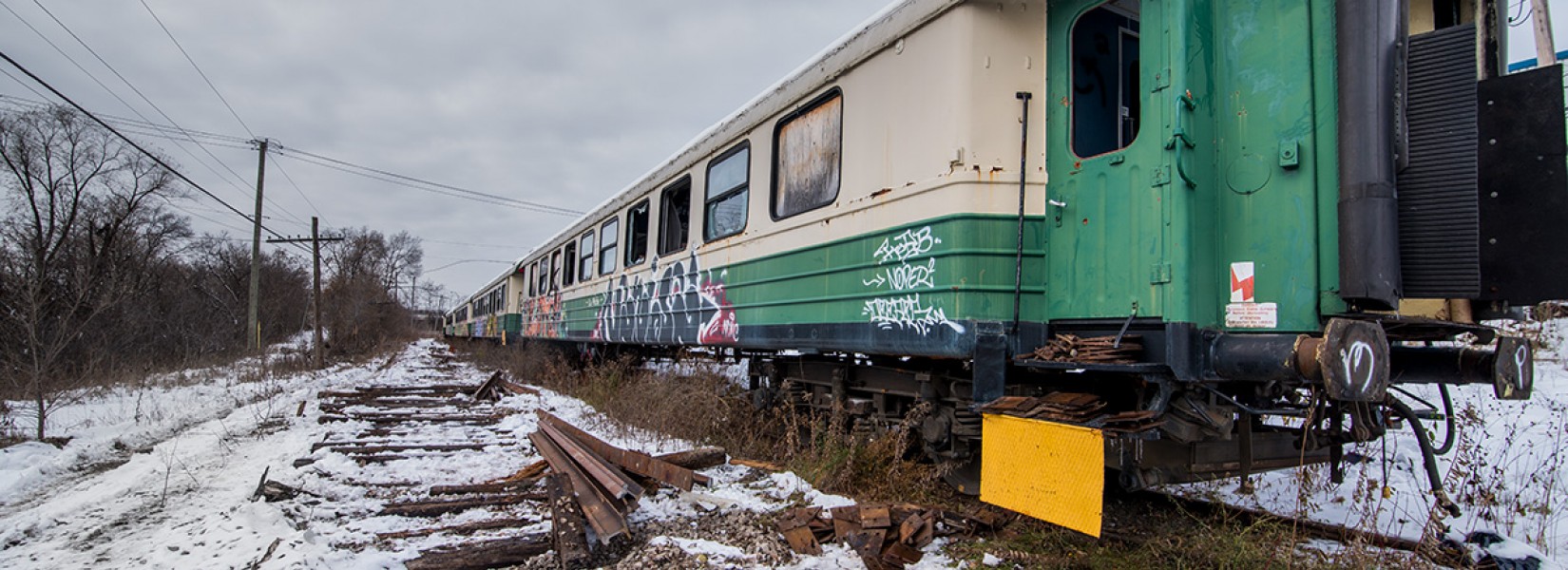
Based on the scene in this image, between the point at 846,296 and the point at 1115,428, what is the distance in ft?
6.38

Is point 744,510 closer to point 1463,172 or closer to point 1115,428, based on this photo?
point 1115,428

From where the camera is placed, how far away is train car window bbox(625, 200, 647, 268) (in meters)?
9.05

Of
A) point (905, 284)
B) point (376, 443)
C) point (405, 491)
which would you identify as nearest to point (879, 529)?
point (905, 284)

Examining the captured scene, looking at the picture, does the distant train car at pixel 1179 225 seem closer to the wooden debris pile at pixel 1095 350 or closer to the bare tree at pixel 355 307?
the wooden debris pile at pixel 1095 350

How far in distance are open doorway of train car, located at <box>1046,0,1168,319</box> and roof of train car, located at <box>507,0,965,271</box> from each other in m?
0.70

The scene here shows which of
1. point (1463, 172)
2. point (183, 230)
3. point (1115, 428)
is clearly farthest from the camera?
point (183, 230)

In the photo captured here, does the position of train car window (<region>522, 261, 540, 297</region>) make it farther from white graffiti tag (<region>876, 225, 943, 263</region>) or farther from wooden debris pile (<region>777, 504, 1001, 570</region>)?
wooden debris pile (<region>777, 504, 1001, 570</region>)

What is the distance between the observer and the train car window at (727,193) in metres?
6.33

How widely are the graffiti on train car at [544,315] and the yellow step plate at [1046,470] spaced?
10866mm

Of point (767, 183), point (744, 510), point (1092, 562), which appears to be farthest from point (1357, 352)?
point (767, 183)

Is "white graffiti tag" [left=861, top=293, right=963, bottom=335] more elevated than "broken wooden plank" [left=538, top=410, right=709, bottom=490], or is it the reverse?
"white graffiti tag" [left=861, top=293, right=963, bottom=335]

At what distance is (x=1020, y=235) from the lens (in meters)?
3.73

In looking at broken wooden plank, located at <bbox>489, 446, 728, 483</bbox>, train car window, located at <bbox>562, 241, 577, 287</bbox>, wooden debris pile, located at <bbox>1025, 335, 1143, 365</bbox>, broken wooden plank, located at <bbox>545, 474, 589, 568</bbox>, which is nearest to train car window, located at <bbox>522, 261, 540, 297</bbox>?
train car window, located at <bbox>562, 241, 577, 287</bbox>

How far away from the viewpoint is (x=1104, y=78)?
3.96 metres
